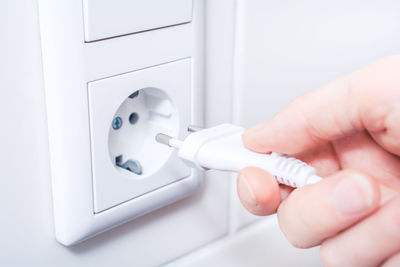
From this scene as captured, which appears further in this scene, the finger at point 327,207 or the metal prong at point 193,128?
the metal prong at point 193,128

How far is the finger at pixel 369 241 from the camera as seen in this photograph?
257 mm

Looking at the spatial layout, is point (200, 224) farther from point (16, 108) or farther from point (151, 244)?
point (16, 108)

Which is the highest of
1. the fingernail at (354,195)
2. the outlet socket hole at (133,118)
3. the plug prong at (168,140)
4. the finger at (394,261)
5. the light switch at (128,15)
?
the light switch at (128,15)

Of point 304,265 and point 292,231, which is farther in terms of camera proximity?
point 304,265

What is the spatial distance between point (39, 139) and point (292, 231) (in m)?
0.13

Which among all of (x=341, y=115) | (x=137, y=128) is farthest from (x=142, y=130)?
(x=341, y=115)

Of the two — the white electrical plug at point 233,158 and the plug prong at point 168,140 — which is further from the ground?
the white electrical plug at point 233,158

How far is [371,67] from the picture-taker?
0.96ft

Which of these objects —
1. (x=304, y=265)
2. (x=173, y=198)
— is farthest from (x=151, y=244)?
(x=304, y=265)

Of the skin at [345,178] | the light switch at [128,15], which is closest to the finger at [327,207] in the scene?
the skin at [345,178]

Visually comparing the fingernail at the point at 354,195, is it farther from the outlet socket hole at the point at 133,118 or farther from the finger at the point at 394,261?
the outlet socket hole at the point at 133,118

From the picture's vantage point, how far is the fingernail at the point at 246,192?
0.93ft

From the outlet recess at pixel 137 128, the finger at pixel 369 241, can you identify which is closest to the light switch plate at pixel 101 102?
the outlet recess at pixel 137 128

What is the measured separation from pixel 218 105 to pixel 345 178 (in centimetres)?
15
